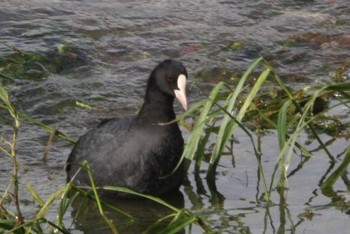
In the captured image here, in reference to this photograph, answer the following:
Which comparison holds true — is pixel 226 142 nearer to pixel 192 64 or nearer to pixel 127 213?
pixel 127 213

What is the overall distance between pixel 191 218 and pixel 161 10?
5468 millimetres

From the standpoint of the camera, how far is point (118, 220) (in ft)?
20.0

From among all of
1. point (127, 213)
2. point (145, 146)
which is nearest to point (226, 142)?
→ point (145, 146)

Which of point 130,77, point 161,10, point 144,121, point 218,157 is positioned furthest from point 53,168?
point 161,10

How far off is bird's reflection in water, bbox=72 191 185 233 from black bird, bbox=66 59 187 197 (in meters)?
0.07

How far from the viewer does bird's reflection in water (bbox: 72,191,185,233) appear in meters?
5.97

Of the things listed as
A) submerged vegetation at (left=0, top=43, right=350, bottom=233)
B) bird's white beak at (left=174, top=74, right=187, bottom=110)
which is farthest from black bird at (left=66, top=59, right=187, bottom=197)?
submerged vegetation at (left=0, top=43, right=350, bottom=233)

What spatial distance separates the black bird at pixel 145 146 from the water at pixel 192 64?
19 cm

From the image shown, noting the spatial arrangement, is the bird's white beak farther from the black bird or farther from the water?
the water

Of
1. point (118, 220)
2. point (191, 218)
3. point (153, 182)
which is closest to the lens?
point (191, 218)

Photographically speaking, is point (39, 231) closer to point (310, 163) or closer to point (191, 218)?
point (191, 218)

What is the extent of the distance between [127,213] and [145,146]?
0.46 metres

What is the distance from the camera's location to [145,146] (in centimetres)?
655

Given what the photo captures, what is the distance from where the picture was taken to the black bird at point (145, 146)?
21.3ft
